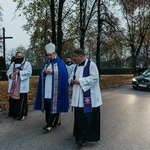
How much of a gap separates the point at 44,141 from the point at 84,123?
0.98 metres

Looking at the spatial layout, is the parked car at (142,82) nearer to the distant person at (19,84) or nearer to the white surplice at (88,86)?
the distant person at (19,84)

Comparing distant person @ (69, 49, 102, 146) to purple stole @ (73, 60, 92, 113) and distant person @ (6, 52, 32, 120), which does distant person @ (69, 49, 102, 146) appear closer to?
purple stole @ (73, 60, 92, 113)

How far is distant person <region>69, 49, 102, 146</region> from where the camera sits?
5.89 metres

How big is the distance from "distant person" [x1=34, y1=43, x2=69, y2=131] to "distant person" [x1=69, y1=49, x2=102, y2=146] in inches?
42.0

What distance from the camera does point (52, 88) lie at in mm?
7082

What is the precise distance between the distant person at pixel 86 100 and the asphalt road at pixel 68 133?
0.25 m

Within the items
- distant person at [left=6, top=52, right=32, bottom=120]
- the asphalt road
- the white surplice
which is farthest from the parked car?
the white surplice

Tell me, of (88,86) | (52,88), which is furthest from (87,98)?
(52,88)

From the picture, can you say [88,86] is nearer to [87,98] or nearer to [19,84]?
[87,98]

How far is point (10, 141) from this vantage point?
6.27m

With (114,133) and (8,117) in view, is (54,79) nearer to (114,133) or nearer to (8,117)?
(114,133)

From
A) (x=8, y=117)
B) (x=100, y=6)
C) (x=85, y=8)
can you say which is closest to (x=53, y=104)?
(x=8, y=117)

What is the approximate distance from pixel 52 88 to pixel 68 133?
1116 millimetres

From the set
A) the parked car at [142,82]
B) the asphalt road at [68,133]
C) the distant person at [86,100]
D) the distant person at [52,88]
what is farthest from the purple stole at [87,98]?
the parked car at [142,82]
